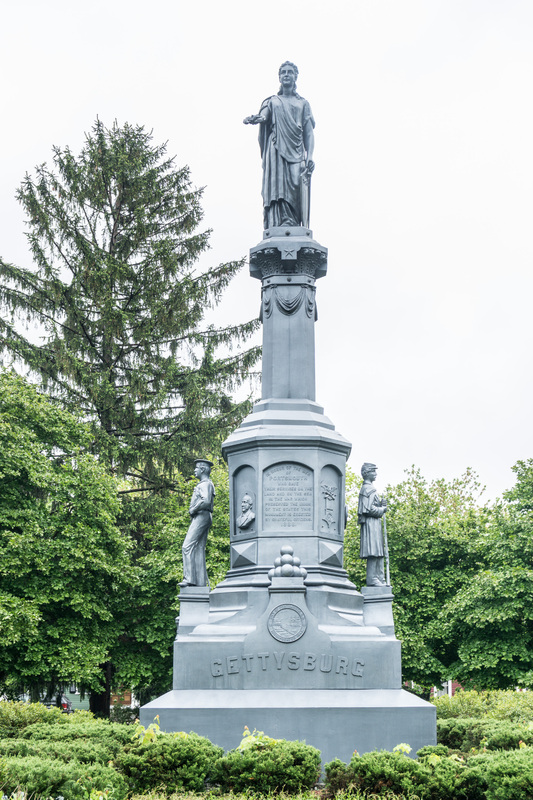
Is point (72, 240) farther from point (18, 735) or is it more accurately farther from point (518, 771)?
point (518, 771)

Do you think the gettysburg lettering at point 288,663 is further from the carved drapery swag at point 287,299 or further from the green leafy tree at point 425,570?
the green leafy tree at point 425,570

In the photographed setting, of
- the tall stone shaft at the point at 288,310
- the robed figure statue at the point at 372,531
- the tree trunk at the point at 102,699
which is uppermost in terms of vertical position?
the tall stone shaft at the point at 288,310

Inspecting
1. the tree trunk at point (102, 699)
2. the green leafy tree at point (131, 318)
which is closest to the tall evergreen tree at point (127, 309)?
the green leafy tree at point (131, 318)

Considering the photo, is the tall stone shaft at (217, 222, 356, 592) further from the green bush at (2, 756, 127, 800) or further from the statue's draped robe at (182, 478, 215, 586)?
the green bush at (2, 756, 127, 800)

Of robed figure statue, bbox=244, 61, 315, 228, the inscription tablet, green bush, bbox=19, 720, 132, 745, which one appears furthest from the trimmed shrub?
robed figure statue, bbox=244, 61, 315, 228

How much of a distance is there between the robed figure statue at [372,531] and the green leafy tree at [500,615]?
11.4 m

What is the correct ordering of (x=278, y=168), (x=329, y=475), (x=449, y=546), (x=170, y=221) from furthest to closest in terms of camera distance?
1. (x=170, y=221)
2. (x=449, y=546)
3. (x=278, y=168)
4. (x=329, y=475)

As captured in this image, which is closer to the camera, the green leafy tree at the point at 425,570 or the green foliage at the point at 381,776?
the green foliage at the point at 381,776

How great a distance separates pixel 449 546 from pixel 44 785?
2407cm

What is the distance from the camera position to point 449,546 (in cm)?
3078

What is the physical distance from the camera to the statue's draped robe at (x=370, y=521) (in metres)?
15.5

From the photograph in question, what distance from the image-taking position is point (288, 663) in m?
13.5

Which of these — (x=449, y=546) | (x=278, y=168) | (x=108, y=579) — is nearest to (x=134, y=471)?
(x=108, y=579)

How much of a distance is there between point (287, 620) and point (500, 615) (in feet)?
44.8
